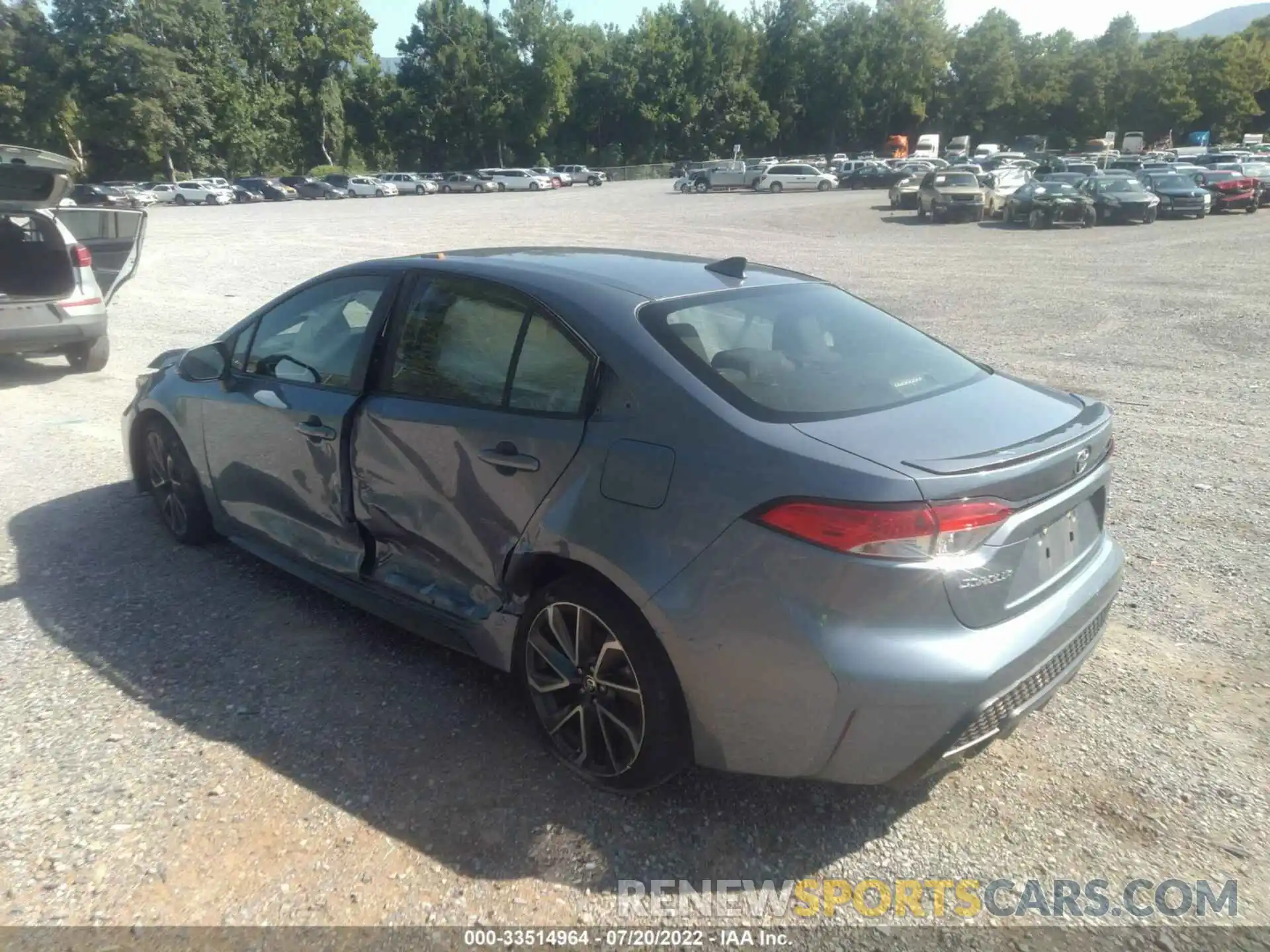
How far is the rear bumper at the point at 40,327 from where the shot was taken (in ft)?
29.2

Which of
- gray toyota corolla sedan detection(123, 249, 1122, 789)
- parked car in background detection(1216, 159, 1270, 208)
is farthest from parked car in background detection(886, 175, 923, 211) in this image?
gray toyota corolla sedan detection(123, 249, 1122, 789)

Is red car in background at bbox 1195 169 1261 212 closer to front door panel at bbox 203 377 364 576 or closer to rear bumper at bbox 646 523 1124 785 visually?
front door panel at bbox 203 377 364 576

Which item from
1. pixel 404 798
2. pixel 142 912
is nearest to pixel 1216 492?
pixel 404 798

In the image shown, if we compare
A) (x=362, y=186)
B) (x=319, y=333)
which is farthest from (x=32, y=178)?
(x=362, y=186)

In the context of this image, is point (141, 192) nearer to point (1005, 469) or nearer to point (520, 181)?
point (520, 181)

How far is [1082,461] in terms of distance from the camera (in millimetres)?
3021

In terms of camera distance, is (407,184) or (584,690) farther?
(407,184)

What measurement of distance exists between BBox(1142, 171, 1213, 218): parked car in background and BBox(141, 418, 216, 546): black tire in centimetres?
3199

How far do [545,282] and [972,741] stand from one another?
2.06m

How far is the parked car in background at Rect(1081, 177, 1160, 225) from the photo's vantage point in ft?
93.8

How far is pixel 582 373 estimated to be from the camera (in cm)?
322

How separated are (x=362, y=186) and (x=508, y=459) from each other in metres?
66.7

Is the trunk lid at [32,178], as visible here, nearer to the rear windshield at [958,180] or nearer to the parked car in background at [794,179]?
the rear windshield at [958,180]

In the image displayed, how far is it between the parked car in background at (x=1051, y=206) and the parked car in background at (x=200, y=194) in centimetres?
4959
